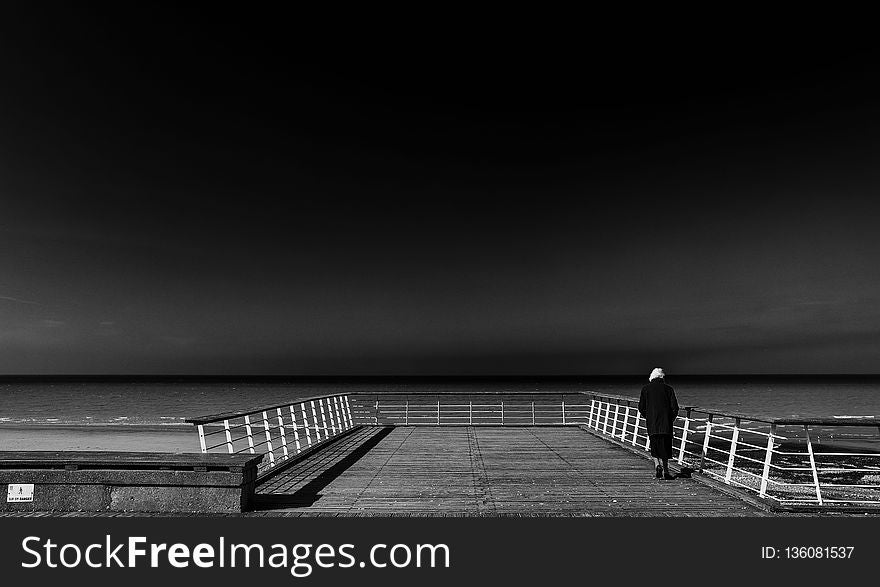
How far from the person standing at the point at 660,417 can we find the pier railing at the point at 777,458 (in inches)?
10.9

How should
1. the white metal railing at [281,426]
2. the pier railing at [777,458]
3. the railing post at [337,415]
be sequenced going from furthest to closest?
1. the railing post at [337,415]
2. the white metal railing at [281,426]
3. the pier railing at [777,458]

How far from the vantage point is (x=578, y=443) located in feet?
47.7

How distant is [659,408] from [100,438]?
37640 mm

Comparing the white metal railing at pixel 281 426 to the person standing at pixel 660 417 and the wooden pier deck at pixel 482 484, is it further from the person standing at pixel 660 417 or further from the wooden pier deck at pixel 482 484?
the person standing at pixel 660 417

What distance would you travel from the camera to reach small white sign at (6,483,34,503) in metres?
6.86

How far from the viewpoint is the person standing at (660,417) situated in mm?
9336

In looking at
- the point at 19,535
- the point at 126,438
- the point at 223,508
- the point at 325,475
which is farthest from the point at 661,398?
the point at 126,438

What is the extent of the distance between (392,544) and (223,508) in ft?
7.74

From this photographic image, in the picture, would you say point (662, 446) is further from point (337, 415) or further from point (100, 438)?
point (100, 438)

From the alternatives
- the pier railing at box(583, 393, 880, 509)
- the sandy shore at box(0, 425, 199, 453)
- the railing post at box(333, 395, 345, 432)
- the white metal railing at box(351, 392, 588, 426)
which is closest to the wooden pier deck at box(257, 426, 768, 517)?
the pier railing at box(583, 393, 880, 509)

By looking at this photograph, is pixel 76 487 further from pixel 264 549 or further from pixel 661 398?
pixel 661 398

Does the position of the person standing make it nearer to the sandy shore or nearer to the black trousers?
the black trousers

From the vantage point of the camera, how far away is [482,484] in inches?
358

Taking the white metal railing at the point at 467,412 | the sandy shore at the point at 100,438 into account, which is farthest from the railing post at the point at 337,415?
the sandy shore at the point at 100,438
